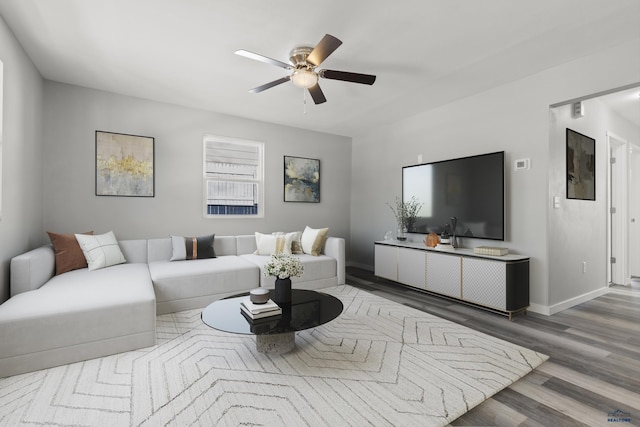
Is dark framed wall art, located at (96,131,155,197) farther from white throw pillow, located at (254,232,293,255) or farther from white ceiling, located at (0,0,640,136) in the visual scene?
white throw pillow, located at (254,232,293,255)

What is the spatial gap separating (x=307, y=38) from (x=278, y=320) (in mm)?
2328

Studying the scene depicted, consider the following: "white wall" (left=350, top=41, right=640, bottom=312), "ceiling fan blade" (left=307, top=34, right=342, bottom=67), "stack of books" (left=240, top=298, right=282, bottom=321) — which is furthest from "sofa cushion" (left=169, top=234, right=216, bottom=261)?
"white wall" (left=350, top=41, right=640, bottom=312)

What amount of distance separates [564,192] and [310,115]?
3.44m

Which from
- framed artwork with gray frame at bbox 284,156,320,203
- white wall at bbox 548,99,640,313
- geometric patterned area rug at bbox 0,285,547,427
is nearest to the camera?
geometric patterned area rug at bbox 0,285,547,427

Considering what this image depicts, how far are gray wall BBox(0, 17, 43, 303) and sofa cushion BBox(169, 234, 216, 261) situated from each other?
1.36m

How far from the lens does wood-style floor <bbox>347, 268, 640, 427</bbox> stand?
163cm

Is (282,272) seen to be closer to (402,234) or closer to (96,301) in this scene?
(96,301)

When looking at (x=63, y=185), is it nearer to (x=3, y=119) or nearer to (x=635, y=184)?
(x=3, y=119)

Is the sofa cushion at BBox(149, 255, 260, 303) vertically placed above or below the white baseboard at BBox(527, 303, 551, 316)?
above

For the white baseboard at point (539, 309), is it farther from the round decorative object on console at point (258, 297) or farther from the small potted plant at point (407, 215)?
the round decorative object on console at point (258, 297)

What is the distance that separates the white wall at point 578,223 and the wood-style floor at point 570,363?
0.75 feet

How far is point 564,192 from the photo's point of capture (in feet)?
11.2

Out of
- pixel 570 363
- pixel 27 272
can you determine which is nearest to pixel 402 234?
pixel 570 363

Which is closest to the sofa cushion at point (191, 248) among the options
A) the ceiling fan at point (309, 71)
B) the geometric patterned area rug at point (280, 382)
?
the geometric patterned area rug at point (280, 382)
